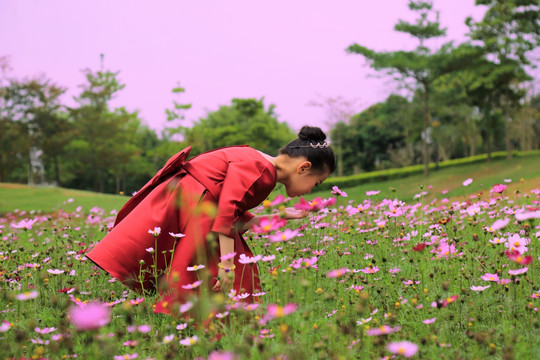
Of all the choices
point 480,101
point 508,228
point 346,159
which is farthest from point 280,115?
point 508,228

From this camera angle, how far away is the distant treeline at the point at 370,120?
18906mm

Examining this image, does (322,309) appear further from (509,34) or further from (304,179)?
(509,34)

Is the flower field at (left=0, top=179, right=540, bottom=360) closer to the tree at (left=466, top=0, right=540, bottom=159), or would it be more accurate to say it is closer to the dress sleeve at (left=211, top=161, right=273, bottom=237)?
the dress sleeve at (left=211, top=161, right=273, bottom=237)

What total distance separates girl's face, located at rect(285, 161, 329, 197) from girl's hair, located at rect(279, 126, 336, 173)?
0.10ft

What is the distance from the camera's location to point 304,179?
256 cm

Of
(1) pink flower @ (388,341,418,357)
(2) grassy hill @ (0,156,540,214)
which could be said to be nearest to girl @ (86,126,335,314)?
(1) pink flower @ (388,341,418,357)

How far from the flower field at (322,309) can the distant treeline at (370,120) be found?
9.61 m

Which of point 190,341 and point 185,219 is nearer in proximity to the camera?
point 190,341

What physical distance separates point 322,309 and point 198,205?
79cm

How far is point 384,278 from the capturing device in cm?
275

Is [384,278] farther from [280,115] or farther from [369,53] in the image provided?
[280,115]

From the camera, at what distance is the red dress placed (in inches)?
94.3

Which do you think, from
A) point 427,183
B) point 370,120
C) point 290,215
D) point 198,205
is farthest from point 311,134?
point 370,120

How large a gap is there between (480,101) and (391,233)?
65.5ft
